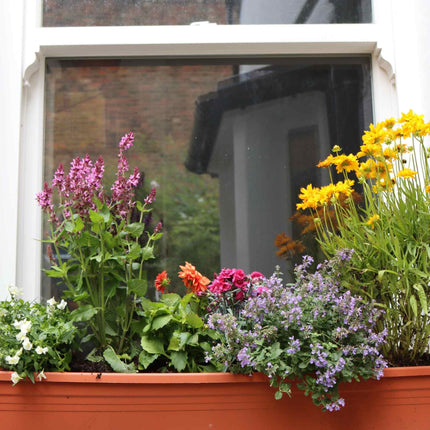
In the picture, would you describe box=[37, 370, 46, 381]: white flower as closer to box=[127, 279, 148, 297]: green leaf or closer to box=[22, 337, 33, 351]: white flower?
box=[22, 337, 33, 351]: white flower

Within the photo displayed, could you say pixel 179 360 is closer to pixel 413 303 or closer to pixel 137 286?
pixel 137 286

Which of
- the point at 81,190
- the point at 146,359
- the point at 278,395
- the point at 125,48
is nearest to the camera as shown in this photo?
the point at 278,395

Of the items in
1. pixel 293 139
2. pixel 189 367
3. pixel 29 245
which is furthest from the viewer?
pixel 293 139

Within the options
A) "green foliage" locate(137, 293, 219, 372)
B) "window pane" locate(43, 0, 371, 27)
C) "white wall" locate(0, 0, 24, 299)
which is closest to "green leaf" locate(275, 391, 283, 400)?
"green foliage" locate(137, 293, 219, 372)

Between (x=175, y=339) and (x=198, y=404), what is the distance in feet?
0.68

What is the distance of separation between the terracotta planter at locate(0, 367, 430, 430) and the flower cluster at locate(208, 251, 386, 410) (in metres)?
0.07

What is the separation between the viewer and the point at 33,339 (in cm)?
162

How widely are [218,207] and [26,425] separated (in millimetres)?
1022

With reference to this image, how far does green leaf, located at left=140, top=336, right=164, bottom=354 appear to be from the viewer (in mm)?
1687

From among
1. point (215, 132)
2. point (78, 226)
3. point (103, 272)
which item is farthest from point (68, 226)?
point (215, 132)

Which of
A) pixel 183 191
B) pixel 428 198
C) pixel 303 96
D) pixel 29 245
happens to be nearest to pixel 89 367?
pixel 29 245

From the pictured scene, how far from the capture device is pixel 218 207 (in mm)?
2180

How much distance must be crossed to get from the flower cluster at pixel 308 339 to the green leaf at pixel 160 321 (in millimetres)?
138

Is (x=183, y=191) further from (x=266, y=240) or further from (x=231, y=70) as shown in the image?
(x=231, y=70)
